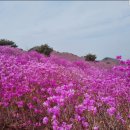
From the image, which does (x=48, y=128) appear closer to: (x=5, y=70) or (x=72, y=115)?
(x=72, y=115)

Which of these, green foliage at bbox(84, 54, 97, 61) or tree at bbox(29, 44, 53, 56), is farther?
green foliage at bbox(84, 54, 97, 61)

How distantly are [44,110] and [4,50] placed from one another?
12.6 m

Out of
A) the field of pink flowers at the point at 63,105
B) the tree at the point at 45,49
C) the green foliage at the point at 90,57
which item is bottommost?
the field of pink flowers at the point at 63,105

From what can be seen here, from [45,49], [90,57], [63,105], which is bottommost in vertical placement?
[63,105]

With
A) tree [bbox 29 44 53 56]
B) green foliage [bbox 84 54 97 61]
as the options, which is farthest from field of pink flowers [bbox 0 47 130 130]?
green foliage [bbox 84 54 97 61]

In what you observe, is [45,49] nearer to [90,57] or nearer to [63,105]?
[90,57]

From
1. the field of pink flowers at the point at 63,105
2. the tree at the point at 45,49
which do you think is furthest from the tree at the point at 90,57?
the field of pink flowers at the point at 63,105

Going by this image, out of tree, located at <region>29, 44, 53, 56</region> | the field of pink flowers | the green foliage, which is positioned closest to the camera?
the field of pink flowers

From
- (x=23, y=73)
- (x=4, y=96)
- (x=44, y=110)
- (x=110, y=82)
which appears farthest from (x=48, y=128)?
(x=23, y=73)

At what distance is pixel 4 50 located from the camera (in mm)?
20422

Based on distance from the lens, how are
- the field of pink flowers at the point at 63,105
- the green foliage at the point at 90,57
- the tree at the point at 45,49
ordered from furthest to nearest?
1. the green foliage at the point at 90,57
2. the tree at the point at 45,49
3. the field of pink flowers at the point at 63,105

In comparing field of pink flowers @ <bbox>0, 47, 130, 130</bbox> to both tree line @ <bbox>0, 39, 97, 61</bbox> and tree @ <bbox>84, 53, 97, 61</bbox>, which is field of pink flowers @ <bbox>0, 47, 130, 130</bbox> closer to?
tree line @ <bbox>0, 39, 97, 61</bbox>

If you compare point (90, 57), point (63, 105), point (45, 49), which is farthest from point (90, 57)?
point (63, 105)

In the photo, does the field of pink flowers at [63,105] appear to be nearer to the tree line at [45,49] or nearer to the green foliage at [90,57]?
the tree line at [45,49]
